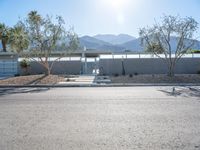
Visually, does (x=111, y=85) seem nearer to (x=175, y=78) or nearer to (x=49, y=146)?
(x=175, y=78)

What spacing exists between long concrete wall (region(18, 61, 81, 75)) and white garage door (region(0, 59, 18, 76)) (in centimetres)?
92

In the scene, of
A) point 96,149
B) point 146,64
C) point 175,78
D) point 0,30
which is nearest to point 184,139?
point 96,149

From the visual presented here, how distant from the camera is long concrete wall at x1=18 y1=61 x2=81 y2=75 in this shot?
94.4ft

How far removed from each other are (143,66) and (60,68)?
308 inches

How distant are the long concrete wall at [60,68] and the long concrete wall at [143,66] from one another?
8.15ft

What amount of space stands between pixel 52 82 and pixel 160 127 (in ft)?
46.8

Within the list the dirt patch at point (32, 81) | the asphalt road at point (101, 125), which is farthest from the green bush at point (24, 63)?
the asphalt road at point (101, 125)

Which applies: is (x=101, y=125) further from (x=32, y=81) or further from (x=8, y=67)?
(x=8, y=67)

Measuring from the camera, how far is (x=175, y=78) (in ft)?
70.5

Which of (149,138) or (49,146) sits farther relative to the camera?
(149,138)

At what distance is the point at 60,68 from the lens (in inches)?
1137

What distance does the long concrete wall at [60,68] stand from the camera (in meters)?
28.8

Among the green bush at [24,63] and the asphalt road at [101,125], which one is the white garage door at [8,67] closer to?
the green bush at [24,63]

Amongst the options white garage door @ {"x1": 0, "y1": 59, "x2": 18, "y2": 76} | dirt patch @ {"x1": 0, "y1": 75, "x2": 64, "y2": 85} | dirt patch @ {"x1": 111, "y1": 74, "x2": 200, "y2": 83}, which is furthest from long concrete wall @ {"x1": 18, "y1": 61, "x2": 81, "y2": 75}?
dirt patch @ {"x1": 111, "y1": 74, "x2": 200, "y2": 83}
